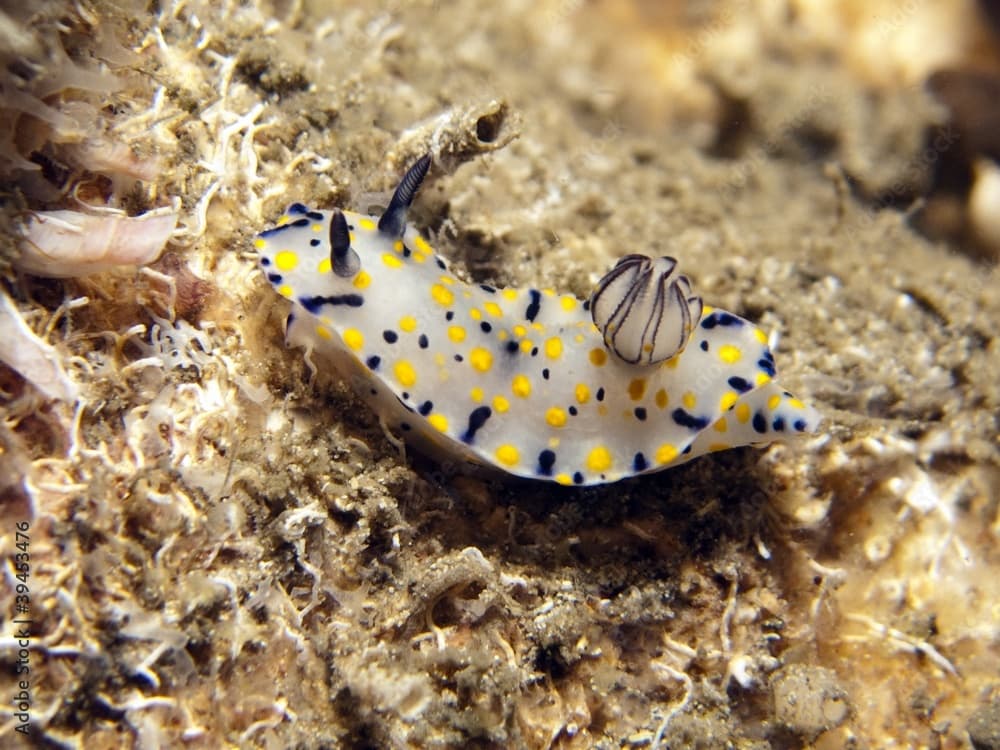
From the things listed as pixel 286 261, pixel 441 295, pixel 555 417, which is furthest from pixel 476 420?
pixel 286 261

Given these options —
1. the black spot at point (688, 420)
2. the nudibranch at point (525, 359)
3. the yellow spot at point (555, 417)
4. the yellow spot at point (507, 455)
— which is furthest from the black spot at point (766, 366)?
the yellow spot at point (507, 455)

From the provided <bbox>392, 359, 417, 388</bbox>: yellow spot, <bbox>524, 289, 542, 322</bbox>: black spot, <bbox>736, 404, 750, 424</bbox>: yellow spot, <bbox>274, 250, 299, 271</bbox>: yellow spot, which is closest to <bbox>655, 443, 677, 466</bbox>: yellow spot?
<bbox>736, 404, 750, 424</bbox>: yellow spot

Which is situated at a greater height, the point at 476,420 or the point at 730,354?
the point at 730,354

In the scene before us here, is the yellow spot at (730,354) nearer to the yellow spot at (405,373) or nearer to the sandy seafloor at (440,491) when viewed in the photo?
the sandy seafloor at (440,491)

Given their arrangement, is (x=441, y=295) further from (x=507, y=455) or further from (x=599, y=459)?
(x=599, y=459)

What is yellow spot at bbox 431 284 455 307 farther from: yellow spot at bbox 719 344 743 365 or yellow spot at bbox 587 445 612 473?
yellow spot at bbox 719 344 743 365

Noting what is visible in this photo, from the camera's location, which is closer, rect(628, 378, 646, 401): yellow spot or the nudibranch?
the nudibranch
